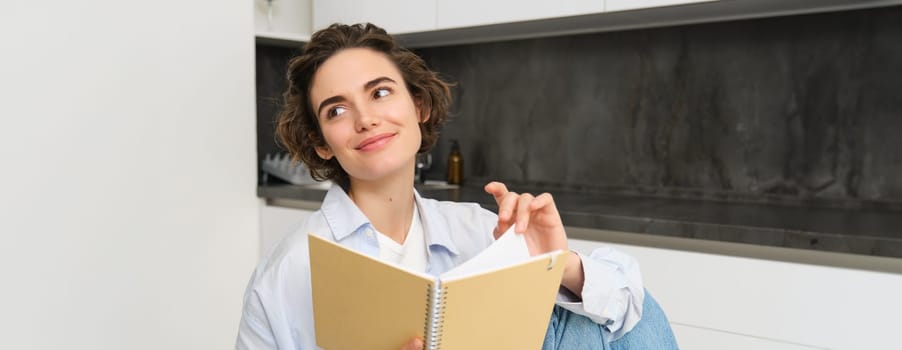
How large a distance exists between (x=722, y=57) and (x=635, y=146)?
364mm

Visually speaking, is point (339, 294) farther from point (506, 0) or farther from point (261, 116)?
point (261, 116)

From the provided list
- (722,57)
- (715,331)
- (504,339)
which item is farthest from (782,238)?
(504,339)

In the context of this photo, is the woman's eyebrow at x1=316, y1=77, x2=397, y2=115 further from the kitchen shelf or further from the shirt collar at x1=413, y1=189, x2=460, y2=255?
the kitchen shelf

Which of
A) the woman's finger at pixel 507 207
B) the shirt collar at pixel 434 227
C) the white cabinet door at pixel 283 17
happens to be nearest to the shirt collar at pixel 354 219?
the shirt collar at pixel 434 227

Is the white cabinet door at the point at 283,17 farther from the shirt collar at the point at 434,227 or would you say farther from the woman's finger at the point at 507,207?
the woman's finger at the point at 507,207

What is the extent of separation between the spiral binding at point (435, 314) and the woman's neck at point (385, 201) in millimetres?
418

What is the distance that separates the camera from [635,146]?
2.19 meters

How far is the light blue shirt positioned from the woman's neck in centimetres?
3

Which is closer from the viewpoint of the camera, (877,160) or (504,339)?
(504,339)

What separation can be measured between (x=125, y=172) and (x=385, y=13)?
0.92 m

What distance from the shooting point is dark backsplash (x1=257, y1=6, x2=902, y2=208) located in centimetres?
183

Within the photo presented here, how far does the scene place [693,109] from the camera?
81.7 inches

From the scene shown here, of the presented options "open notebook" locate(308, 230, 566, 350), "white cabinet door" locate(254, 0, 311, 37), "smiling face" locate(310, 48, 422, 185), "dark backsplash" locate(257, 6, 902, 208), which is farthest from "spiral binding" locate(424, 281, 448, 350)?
"white cabinet door" locate(254, 0, 311, 37)

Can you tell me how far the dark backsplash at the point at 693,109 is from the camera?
6.01 feet
